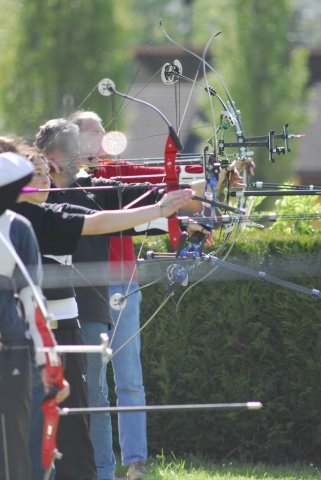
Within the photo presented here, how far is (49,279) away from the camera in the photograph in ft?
18.4

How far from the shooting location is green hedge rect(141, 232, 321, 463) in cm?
735

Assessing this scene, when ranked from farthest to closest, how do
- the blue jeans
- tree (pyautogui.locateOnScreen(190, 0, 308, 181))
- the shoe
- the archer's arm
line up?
tree (pyautogui.locateOnScreen(190, 0, 308, 181)) → the shoe → the blue jeans → the archer's arm

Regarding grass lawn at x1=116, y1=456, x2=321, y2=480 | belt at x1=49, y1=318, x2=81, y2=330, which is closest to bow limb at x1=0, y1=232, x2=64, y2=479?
belt at x1=49, y1=318, x2=81, y2=330

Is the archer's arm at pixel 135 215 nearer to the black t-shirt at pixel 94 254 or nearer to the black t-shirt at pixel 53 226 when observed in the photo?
the black t-shirt at pixel 53 226

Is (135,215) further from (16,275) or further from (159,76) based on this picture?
(159,76)

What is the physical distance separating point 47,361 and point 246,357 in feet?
9.39

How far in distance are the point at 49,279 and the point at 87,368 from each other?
3.01 ft

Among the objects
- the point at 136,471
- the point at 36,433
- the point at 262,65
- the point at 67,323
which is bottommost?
the point at 136,471

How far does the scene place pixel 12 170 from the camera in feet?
15.8

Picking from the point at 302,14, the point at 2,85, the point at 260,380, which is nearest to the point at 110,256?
the point at 260,380

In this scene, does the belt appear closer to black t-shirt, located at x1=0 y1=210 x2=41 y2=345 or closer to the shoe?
black t-shirt, located at x1=0 y1=210 x2=41 y2=345

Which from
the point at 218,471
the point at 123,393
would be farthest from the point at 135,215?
the point at 218,471

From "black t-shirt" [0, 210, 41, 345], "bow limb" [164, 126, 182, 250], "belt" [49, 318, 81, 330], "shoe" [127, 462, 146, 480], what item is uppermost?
"bow limb" [164, 126, 182, 250]

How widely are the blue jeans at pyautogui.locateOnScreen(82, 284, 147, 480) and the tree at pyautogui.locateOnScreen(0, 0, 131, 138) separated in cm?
1555
